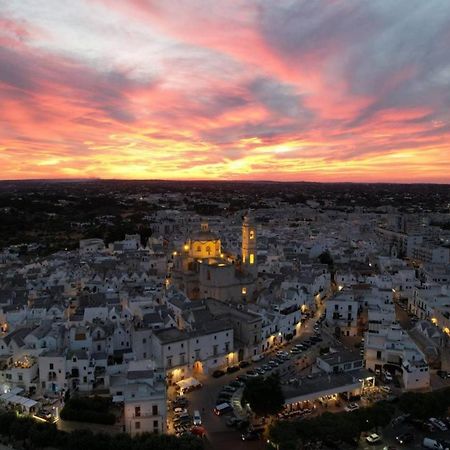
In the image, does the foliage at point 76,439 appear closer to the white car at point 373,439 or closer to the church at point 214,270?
the white car at point 373,439

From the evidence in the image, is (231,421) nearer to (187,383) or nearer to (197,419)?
(197,419)

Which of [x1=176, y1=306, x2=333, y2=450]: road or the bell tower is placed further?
the bell tower

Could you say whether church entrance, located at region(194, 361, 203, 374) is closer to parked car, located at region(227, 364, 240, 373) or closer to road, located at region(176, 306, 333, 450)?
road, located at region(176, 306, 333, 450)

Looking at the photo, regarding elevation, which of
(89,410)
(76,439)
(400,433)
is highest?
(76,439)

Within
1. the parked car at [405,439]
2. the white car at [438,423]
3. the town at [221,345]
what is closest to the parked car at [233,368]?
the town at [221,345]

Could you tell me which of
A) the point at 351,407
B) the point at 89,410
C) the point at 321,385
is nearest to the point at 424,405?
the point at 351,407

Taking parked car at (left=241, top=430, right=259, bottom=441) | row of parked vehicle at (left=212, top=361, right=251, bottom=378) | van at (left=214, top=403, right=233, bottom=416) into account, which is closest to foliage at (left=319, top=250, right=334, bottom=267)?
row of parked vehicle at (left=212, top=361, right=251, bottom=378)

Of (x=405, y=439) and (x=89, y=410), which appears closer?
(x=405, y=439)
